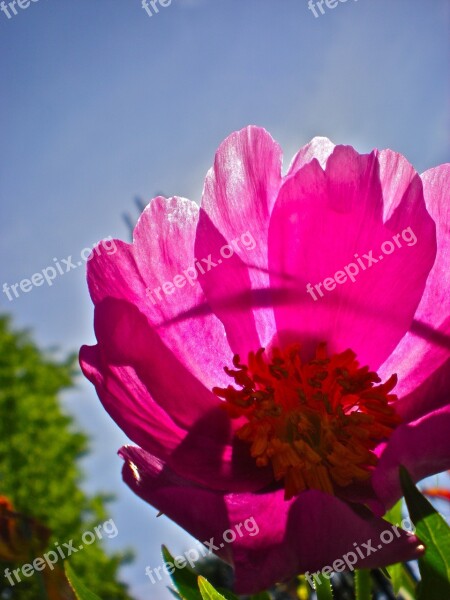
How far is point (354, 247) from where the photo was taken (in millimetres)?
569

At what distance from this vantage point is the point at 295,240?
1.91 ft

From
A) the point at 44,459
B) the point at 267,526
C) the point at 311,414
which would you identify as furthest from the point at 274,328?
the point at 44,459

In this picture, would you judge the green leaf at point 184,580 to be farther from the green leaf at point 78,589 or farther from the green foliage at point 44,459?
the green foliage at point 44,459

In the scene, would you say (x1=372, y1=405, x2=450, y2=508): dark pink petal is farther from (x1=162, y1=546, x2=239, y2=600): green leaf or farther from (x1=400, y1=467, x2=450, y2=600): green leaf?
(x1=162, y1=546, x2=239, y2=600): green leaf

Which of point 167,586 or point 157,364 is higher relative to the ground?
point 157,364

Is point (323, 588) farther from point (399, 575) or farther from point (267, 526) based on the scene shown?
point (399, 575)

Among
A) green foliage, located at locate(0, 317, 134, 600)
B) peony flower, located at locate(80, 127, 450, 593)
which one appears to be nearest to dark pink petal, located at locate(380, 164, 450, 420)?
peony flower, located at locate(80, 127, 450, 593)

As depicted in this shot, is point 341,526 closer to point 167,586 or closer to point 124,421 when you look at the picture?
point 124,421

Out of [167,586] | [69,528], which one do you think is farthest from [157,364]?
[69,528]

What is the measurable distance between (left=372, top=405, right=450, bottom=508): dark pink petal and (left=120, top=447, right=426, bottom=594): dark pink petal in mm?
29

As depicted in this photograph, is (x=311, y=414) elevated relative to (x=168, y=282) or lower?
lower

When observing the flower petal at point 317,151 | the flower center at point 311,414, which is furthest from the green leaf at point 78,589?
the flower petal at point 317,151

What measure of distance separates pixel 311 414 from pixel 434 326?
0.12 m

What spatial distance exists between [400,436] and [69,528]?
874cm
